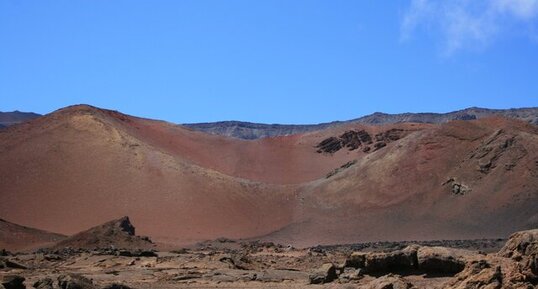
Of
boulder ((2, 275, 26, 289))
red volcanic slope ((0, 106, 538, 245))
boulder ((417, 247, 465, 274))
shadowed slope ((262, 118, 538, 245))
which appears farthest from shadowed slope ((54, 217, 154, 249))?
boulder ((417, 247, 465, 274))

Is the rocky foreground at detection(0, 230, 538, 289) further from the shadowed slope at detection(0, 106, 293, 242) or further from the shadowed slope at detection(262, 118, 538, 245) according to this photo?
the shadowed slope at detection(0, 106, 293, 242)

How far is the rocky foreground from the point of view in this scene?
464 inches

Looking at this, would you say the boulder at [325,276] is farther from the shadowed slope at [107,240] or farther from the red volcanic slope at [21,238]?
the red volcanic slope at [21,238]

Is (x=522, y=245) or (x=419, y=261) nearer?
(x=522, y=245)

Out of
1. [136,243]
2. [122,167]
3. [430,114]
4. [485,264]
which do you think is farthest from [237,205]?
[430,114]

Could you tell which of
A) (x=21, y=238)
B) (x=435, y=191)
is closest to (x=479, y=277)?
(x=21, y=238)

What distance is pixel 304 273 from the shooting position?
25.9 metres

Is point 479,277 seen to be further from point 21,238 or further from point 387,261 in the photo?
point 21,238

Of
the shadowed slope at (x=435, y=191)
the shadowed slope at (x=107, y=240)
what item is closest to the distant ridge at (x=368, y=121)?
the shadowed slope at (x=435, y=191)

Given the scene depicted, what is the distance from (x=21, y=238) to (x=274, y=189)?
34948mm

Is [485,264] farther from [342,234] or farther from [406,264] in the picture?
[342,234]

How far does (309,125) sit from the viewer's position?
180875 millimetres

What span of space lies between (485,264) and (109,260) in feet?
74.6

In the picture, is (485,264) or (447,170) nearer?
(485,264)
